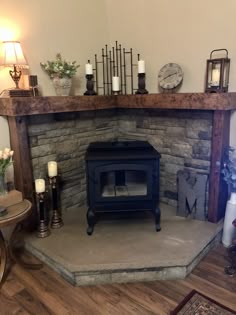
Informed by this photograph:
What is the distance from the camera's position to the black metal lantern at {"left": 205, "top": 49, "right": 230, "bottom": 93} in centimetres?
216

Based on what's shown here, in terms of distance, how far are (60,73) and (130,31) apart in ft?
3.20

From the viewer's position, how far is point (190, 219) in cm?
252

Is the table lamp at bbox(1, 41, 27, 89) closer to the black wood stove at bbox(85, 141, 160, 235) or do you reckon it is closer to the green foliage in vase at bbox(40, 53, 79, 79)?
the green foliage in vase at bbox(40, 53, 79, 79)

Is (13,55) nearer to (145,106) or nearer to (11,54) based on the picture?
(11,54)

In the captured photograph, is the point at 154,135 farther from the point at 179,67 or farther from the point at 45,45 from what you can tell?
the point at 45,45

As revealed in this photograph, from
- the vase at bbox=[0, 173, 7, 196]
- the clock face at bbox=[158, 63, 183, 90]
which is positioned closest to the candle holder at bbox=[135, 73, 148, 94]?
the clock face at bbox=[158, 63, 183, 90]

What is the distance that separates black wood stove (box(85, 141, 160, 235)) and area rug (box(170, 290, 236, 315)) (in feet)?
2.16

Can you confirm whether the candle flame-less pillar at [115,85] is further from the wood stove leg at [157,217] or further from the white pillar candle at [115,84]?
the wood stove leg at [157,217]

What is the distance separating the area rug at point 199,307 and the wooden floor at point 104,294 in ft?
0.14

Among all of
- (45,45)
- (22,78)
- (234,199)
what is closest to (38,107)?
(22,78)

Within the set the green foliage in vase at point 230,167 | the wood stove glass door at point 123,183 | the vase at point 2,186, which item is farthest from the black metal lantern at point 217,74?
the vase at point 2,186

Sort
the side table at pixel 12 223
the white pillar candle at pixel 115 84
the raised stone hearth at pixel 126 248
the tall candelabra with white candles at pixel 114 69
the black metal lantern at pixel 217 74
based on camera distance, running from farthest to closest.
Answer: the tall candelabra with white candles at pixel 114 69
the white pillar candle at pixel 115 84
the black metal lantern at pixel 217 74
the raised stone hearth at pixel 126 248
the side table at pixel 12 223

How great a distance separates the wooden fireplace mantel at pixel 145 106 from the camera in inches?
82.3

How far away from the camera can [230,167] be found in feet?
7.32
